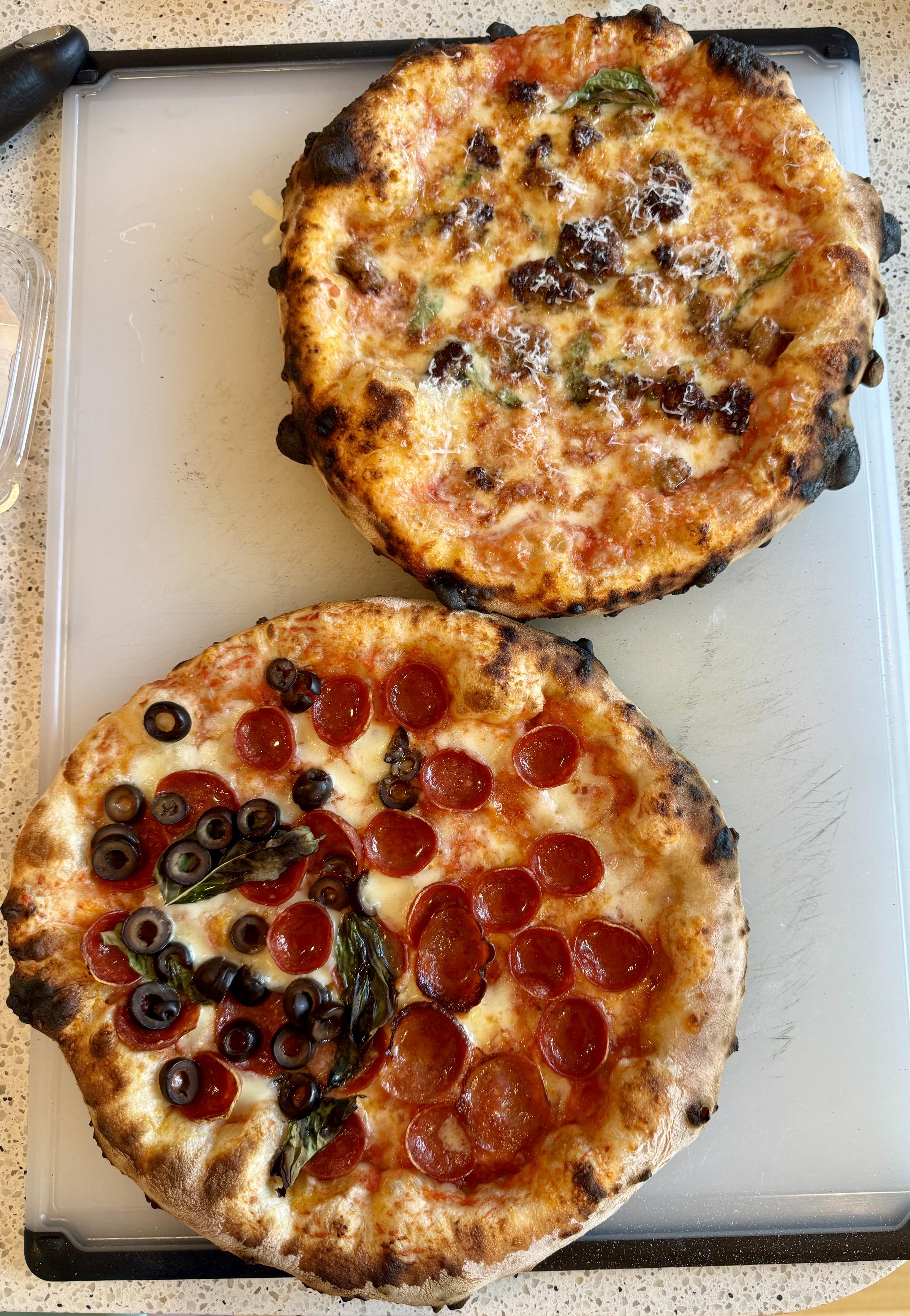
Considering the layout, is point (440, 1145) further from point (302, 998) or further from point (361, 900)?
point (361, 900)

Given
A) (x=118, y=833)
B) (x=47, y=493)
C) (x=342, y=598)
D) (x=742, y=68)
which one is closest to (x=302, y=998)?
(x=118, y=833)

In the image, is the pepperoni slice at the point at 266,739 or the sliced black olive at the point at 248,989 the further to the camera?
the pepperoni slice at the point at 266,739

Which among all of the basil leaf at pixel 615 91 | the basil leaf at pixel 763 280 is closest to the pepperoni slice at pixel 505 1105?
the basil leaf at pixel 763 280

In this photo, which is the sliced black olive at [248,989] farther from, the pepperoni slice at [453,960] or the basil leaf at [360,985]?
the pepperoni slice at [453,960]

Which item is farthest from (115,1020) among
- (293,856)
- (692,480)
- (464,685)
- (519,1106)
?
(692,480)

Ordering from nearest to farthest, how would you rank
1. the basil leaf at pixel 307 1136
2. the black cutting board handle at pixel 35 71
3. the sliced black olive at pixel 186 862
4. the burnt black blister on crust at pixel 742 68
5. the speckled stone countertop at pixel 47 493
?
the basil leaf at pixel 307 1136, the sliced black olive at pixel 186 862, the burnt black blister on crust at pixel 742 68, the speckled stone countertop at pixel 47 493, the black cutting board handle at pixel 35 71

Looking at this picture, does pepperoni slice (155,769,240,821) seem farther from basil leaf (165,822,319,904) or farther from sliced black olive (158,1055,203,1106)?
sliced black olive (158,1055,203,1106)

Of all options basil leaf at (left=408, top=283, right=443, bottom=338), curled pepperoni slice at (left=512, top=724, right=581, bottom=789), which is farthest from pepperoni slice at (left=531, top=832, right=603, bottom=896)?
basil leaf at (left=408, top=283, right=443, bottom=338)
